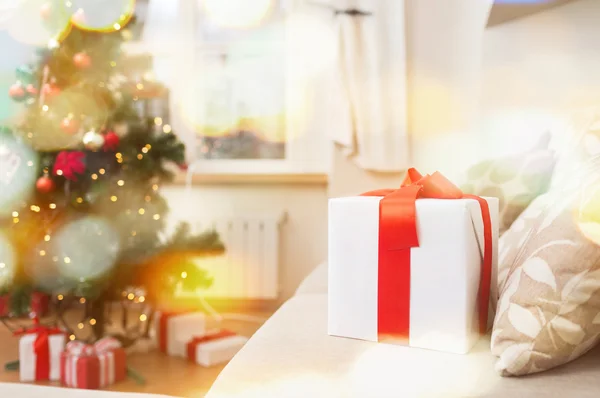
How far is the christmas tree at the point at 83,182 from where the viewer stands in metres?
2.05

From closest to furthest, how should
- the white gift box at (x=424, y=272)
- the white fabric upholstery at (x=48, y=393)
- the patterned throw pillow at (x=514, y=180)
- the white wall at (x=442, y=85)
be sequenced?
the white fabric upholstery at (x=48, y=393)
the white gift box at (x=424, y=272)
the patterned throw pillow at (x=514, y=180)
the white wall at (x=442, y=85)

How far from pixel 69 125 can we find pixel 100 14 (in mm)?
468

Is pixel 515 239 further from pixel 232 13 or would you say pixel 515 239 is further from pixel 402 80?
pixel 232 13

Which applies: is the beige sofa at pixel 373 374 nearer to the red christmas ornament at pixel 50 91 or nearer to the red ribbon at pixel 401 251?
the red ribbon at pixel 401 251

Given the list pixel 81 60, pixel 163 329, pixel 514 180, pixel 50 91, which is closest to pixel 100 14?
pixel 81 60

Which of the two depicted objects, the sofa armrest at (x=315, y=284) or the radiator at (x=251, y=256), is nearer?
the sofa armrest at (x=315, y=284)

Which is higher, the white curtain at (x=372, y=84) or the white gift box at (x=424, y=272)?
the white curtain at (x=372, y=84)

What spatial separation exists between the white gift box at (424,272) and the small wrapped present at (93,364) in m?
1.30

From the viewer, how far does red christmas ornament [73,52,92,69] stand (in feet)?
6.86

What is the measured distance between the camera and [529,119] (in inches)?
90.7

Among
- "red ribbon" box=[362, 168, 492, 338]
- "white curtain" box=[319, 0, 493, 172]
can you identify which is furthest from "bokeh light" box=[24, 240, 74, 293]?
"red ribbon" box=[362, 168, 492, 338]

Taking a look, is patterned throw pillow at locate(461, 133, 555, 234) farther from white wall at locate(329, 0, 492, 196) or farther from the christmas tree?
the christmas tree

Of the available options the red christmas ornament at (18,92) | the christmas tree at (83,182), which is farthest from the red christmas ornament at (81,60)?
the red christmas ornament at (18,92)

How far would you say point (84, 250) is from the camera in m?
2.07
